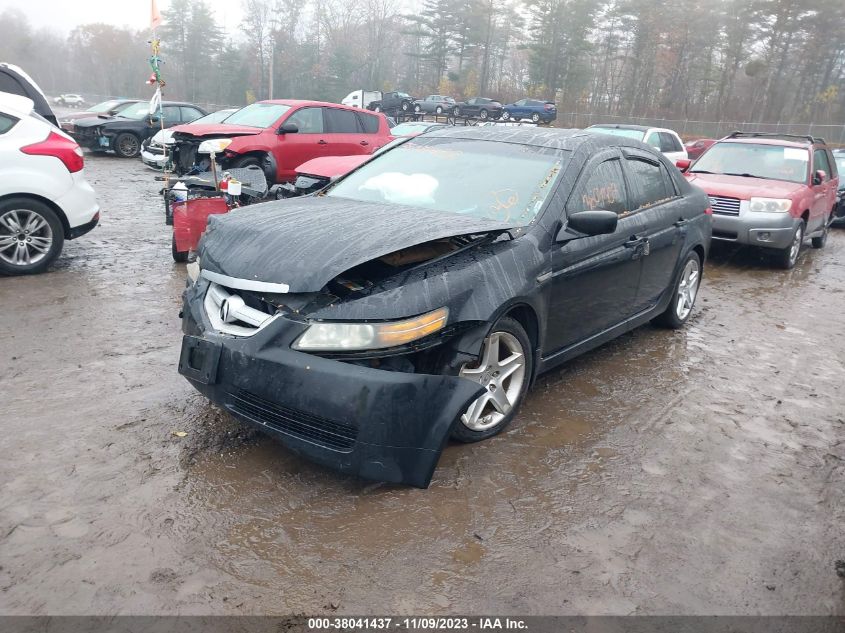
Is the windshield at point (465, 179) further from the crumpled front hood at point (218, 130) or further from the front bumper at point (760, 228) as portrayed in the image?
the crumpled front hood at point (218, 130)

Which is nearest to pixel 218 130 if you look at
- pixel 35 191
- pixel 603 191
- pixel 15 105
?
pixel 15 105

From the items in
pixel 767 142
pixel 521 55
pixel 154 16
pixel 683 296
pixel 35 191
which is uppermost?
pixel 521 55

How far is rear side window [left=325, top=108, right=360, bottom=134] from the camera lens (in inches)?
471

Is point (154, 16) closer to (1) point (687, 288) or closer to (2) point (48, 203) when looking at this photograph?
(2) point (48, 203)

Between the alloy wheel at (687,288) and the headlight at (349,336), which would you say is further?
the alloy wheel at (687,288)

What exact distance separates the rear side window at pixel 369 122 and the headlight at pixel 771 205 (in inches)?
271

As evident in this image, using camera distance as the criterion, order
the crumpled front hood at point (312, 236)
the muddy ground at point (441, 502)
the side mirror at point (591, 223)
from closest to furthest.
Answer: the muddy ground at point (441, 502)
the crumpled front hood at point (312, 236)
the side mirror at point (591, 223)

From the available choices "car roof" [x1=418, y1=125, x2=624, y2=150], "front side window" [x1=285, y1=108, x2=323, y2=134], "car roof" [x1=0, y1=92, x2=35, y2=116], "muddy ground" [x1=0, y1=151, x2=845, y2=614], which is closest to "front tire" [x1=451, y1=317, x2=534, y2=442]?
"muddy ground" [x1=0, y1=151, x2=845, y2=614]

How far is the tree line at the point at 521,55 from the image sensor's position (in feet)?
160

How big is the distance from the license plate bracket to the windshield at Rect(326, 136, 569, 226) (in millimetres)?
1585

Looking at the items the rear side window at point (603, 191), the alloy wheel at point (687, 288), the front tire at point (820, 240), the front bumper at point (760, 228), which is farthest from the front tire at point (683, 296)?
the front tire at point (820, 240)

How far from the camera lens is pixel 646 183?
511 centimetres

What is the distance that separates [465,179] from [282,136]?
756cm

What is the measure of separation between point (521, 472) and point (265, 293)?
1.59 meters
